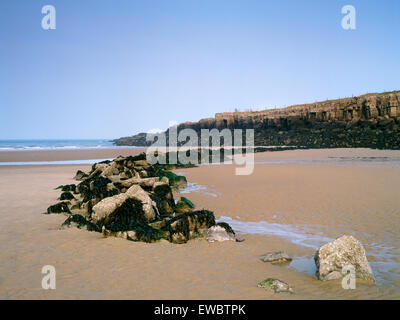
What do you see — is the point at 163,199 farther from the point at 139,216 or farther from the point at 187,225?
the point at 187,225

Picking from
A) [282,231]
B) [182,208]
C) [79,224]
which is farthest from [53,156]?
[282,231]

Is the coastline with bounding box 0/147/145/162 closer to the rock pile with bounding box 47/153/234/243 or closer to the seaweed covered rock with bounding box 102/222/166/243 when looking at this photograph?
the rock pile with bounding box 47/153/234/243

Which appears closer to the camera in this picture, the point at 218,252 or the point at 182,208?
the point at 218,252

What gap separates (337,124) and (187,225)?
42.2 metres

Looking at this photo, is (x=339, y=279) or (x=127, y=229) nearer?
(x=339, y=279)

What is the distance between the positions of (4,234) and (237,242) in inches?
206

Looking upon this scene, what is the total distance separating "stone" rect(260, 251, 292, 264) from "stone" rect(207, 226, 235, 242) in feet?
3.95

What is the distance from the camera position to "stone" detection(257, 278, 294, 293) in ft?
14.9

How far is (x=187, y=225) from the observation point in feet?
24.1

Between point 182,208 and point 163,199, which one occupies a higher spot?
point 163,199

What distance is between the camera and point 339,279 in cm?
490

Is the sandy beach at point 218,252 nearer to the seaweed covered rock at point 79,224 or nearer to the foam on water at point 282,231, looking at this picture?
the foam on water at point 282,231
